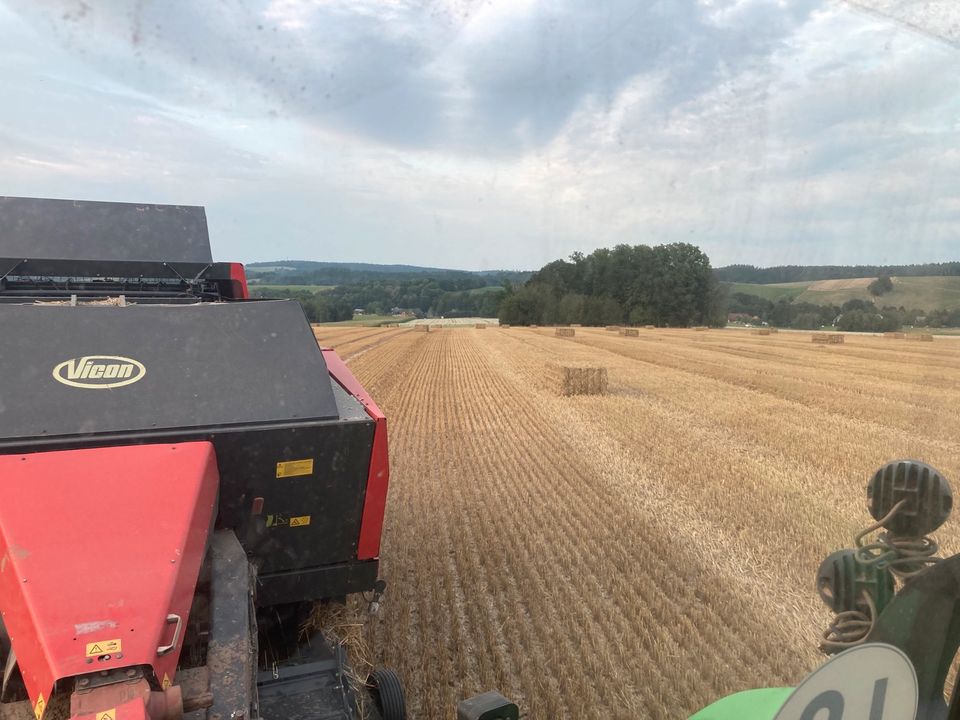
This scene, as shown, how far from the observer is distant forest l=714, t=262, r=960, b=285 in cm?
220

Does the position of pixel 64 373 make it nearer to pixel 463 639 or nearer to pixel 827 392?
pixel 463 639

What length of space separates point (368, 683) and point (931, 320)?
3330mm

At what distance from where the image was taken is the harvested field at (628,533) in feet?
12.7

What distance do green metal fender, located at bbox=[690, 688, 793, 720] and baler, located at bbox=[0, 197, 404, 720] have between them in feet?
4.42

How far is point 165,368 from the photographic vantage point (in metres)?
3.07

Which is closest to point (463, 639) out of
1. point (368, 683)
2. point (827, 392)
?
point (368, 683)

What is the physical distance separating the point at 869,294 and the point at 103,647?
3493mm

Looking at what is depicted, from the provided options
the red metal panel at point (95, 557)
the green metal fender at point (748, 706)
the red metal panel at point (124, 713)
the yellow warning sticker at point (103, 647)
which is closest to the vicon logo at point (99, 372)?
the red metal panel at point (95, 557)

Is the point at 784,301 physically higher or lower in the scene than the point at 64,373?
higher

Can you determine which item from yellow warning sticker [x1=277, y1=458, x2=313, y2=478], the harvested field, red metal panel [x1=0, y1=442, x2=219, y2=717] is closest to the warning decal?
yellow warning sticker [x1=277, y1=458, x2=313, y2=478]

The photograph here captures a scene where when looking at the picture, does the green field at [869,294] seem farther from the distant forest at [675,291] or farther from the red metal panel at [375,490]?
the red metal panel at [375,490]

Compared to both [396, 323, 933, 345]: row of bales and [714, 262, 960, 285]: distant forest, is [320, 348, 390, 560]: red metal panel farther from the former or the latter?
[396, 323, 933, 345]: row of bales

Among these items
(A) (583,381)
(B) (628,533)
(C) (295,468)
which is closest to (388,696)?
(C) (295,468)

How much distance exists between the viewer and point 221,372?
3.14 metres
